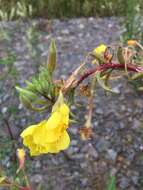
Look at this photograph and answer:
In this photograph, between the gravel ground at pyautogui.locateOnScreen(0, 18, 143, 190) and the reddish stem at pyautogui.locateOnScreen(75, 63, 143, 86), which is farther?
the gravel ground at pyautogui.locateOnScreen(0, 18, 143, 190)

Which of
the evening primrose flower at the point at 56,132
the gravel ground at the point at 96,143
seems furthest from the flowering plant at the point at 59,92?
the gravel ground at the point at 96,143

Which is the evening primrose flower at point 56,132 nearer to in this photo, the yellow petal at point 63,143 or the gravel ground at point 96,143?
the yellow petal at point 63,143

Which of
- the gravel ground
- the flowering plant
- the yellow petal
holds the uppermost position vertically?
the flowering plant

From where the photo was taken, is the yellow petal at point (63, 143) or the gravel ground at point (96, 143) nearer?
the yellow petal at point (63, 143)

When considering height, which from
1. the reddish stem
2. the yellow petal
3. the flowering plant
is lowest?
the yellow petal

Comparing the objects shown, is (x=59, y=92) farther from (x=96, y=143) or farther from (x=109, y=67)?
(x=96, y=143)

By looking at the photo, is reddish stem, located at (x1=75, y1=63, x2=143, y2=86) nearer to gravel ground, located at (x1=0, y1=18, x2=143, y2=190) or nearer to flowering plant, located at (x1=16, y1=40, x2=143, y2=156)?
flowering plant, located at (x1=16, y1=40, x2=143, y2=156)

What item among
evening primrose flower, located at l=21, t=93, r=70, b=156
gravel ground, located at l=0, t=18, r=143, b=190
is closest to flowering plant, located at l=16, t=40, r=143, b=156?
evening primrose flower, located at l=21, t=93, r=70, b=156

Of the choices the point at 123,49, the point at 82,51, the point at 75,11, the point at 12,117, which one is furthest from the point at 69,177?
Answer: the point at 75,11

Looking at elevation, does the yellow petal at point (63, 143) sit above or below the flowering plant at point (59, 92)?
below

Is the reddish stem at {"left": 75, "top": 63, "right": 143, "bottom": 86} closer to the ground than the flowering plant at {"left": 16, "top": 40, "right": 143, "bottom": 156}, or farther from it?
farther from it

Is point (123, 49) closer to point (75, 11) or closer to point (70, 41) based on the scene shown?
point (70, 41)
